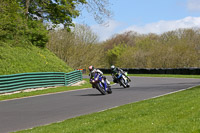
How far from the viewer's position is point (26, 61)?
1137 inches

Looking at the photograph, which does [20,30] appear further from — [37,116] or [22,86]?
[37,116]

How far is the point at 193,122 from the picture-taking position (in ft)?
22.8

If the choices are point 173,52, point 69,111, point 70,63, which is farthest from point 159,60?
point 69,111

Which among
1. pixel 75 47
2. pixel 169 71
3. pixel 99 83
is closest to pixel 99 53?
pixel 75 47

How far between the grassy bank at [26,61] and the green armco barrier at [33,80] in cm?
268

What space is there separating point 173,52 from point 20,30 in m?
38.9

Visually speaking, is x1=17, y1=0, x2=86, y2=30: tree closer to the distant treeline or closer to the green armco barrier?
the green armco barrier

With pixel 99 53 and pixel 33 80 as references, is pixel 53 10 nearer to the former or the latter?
pixel 33 80

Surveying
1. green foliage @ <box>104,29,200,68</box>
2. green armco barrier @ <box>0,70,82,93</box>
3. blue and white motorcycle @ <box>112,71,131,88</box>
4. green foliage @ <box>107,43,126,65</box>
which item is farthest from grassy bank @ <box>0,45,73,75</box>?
green foliage @ <box>107,43,126,65</box>

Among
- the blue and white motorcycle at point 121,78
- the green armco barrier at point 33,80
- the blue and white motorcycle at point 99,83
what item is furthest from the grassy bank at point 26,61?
the blue and white motorcycle at point 99,83

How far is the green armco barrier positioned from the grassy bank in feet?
8.80

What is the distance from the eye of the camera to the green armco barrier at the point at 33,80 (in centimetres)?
2061

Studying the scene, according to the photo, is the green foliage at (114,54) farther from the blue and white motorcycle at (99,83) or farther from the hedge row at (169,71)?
the blue and white motorcycle at (99,83)

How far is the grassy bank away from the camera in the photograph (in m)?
26.0
